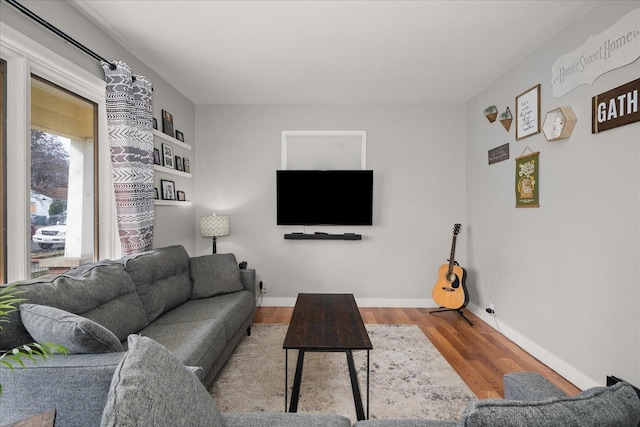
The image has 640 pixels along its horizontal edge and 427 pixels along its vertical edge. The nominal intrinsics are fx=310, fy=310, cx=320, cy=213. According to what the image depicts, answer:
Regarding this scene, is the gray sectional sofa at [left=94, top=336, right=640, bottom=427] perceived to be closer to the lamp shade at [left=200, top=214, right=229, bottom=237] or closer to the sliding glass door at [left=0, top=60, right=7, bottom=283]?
the sliding glass door at [left=0, top=60, right=7, bottom=283]

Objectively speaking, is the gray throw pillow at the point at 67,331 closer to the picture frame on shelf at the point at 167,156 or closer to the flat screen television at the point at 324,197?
the picture frame on shelf at the point at 167,156

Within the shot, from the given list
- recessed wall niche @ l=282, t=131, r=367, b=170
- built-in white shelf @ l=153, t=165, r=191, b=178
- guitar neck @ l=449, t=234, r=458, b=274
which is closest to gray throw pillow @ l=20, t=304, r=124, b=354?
built-in white shelf @ l=153, t=165, r=191, b=178

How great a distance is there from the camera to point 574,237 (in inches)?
91.6

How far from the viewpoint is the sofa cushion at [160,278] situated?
7.68 feet

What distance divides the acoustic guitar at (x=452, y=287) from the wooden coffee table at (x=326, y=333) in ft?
5.01

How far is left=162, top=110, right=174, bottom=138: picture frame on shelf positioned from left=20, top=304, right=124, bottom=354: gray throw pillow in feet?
7.72

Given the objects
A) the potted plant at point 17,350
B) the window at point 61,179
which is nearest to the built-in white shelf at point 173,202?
the window at point 61,179

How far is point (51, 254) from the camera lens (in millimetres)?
2156

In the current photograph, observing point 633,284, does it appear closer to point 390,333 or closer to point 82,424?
point 390,333

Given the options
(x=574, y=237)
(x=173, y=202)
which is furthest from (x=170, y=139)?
(x=574, y=237)

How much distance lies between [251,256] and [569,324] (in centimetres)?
334

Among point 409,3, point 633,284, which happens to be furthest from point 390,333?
point 409,3

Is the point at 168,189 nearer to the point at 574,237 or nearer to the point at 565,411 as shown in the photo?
the point at 565,411

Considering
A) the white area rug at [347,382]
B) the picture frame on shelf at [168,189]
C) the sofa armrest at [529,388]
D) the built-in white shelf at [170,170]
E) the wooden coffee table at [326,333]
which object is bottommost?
the white area rug at [347,382]
